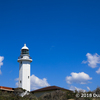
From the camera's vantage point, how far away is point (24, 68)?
33.5m

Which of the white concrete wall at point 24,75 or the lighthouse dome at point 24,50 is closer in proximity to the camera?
the white concrete wall at point 24,75

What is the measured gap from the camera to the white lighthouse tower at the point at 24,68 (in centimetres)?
3278

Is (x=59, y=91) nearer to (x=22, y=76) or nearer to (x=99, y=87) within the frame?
(x=99, y=87)

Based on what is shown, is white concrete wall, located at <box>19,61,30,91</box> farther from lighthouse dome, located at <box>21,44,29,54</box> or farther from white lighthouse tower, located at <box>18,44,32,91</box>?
lighthouse dome, located at <box>21,44,29,54</box>

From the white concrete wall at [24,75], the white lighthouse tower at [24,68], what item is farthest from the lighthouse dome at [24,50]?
the white concrete wall at [24,75]

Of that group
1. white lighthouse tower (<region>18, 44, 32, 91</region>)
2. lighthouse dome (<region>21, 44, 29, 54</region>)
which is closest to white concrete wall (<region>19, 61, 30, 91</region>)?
white lighthouse tower (<region>18, 44, 32, 91</region>)

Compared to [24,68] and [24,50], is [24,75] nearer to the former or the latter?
[24,68]

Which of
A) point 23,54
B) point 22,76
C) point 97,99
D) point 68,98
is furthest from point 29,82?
point 97,99

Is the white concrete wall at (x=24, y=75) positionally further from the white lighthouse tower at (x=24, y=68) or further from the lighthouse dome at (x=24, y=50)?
the lighthouse dome at (x=24, y=50)

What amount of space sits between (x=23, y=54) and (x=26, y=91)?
6758mm

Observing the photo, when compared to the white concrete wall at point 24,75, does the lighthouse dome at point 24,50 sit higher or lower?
higher

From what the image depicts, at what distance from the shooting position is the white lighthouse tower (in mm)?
32781

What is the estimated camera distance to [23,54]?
34.4 meters

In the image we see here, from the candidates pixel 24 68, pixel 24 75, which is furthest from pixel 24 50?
pixel 24 75
